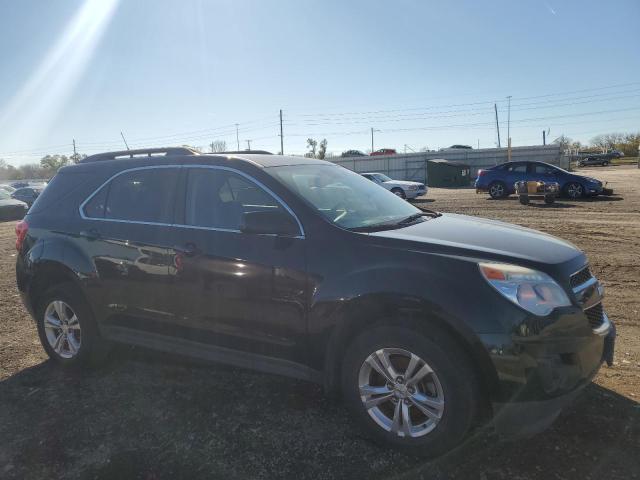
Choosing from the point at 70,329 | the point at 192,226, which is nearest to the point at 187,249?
the point at 192,226

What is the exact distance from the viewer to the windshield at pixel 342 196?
3338 millimetres

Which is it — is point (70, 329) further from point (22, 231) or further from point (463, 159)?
point (463, 159)

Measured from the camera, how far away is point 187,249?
3.51 metres

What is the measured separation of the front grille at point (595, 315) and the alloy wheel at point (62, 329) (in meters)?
3.89

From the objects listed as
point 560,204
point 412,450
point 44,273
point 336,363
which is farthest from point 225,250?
point 560,204

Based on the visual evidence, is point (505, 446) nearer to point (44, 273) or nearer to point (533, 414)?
point (533, 414)

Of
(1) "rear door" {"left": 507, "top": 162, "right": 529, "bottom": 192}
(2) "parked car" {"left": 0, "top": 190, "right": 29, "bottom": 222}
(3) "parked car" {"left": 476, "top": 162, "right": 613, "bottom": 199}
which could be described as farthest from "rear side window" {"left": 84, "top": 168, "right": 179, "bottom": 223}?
(2) "parked car" {"left": 0, "top": 190, "right": 29, "bottom": 222}

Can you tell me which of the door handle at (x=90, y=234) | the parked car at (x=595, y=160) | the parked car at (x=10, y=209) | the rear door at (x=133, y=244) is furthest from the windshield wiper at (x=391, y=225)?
the parked car at (x=595, y=160)

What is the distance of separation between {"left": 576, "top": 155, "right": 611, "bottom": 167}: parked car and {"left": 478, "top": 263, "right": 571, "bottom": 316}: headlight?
64611 mm

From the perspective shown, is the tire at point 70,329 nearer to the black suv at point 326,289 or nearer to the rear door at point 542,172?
the black suv at point 326,289

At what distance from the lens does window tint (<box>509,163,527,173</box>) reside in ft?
66.8

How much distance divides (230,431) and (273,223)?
141cm

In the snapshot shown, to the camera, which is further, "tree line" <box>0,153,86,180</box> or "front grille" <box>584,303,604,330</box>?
"tree line" <box>0,153,86,180</box>

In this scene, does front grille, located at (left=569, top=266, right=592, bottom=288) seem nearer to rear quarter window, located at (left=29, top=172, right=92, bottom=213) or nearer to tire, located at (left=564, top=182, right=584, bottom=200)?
rear quarter window, located at (left=29, top=172, right=92, bottom=213)
